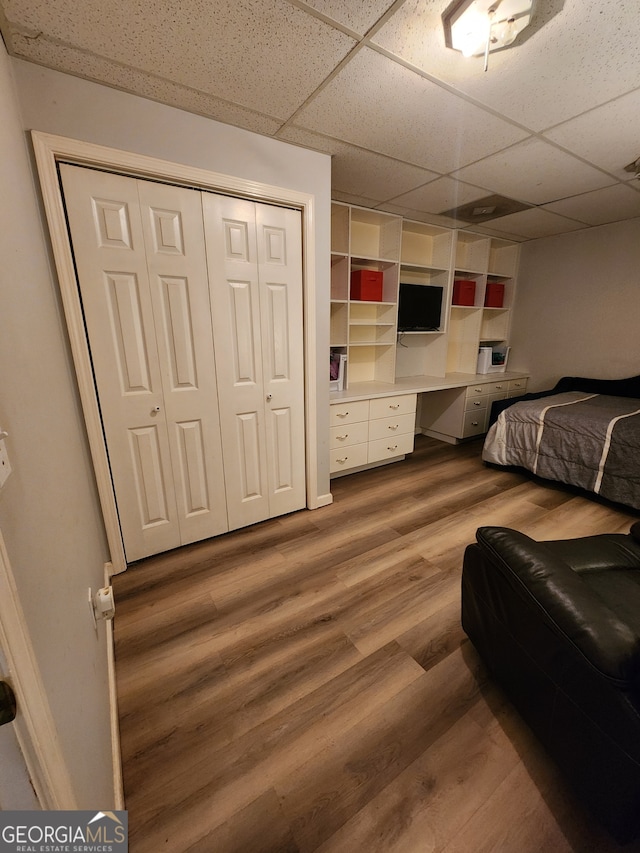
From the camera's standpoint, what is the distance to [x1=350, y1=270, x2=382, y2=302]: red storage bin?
303 cm

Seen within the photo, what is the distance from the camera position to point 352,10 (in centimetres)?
114

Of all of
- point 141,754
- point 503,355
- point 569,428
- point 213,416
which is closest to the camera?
point 141,754

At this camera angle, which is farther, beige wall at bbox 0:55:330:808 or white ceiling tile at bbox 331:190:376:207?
white ceiling tile at bbox 331:190:376:207

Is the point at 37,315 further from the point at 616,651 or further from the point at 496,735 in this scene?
the point at 496,735

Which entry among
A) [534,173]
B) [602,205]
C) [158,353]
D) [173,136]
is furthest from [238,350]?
[602,205]

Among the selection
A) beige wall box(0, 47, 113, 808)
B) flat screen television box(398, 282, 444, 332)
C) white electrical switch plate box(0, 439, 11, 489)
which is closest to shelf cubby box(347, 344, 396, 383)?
flat screen television box(398, 282, 444, 332)

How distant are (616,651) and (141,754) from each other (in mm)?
1452

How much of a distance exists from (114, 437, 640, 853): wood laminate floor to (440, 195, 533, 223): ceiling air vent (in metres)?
2.69

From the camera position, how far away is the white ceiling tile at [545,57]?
116 cm

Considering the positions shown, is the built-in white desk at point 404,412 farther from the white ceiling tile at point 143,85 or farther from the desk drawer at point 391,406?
the white ceiling tile at point 143,85

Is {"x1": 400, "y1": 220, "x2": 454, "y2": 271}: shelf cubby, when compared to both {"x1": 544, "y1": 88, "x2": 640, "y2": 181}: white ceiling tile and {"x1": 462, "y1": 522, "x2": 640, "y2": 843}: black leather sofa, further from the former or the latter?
{"x1": 462, "y1": 522, "x2": 640, "y2": 843}: black leather sofa

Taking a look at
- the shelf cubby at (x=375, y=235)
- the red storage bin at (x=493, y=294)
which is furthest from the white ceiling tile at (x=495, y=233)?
the shelf cubby at (x=375, y=235)

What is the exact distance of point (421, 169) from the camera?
2285 millimetres

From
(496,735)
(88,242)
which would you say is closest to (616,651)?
(496,735)
